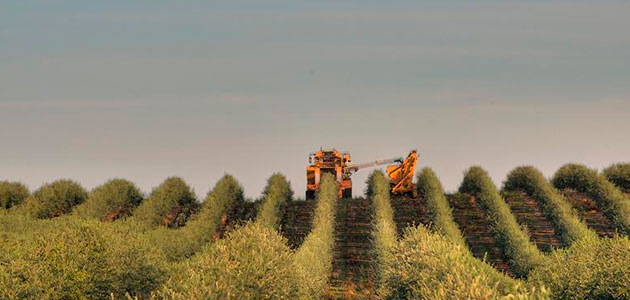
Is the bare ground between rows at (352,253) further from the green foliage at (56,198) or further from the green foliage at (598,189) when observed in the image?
the green foliage at (56,198)

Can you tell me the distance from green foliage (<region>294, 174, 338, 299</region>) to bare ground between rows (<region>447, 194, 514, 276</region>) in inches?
414

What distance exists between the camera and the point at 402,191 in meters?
82.4

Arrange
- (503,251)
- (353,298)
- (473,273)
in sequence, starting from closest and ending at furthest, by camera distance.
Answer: (473,273)
(353,298)
(503,251)

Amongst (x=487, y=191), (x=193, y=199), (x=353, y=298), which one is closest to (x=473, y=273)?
(x=353, y=298)

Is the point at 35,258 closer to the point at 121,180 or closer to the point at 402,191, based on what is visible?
the point at 121,180

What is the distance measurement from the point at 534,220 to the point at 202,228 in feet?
89.3

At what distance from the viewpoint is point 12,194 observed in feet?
278

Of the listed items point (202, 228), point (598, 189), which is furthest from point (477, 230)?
point (202, 228)

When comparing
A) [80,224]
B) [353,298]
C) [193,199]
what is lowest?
[353,298]

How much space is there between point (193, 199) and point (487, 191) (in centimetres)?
2674

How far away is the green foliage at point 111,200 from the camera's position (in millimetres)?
74644

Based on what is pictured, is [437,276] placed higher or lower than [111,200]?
lower

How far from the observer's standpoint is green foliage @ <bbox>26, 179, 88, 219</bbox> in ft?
255

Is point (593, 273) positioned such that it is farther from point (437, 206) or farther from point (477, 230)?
point (437, 206)
